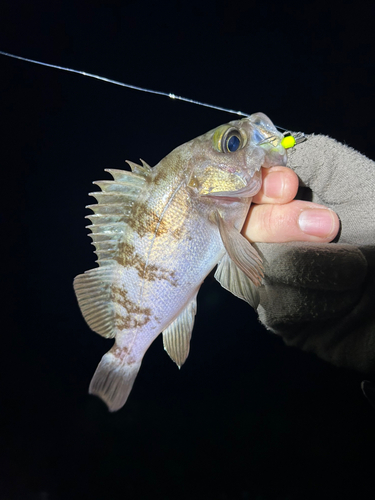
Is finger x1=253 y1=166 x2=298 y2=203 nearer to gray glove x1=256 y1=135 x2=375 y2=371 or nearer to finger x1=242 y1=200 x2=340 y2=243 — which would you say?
finger x1=242 y1=200 x2=340 y2=243

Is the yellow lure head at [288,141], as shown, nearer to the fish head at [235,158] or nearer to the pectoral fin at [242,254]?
the fish head at [235,158]

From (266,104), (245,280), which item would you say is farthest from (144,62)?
(245,280)

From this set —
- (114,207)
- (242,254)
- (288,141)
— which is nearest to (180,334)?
(242,254)

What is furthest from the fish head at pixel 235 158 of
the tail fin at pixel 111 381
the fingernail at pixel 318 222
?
the tail fin at pixel 111 381

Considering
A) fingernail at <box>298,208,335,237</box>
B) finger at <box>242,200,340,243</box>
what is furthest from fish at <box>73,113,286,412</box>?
fingernail at <box>298,208,335,237</box>

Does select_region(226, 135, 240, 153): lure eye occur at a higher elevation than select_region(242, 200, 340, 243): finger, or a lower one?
higher

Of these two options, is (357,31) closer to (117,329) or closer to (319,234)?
(319,234)
